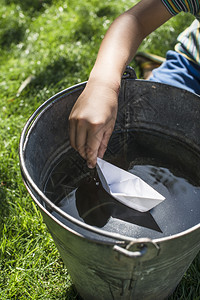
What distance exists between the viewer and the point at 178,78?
1521 mm

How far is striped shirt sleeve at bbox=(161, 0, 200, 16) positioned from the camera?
1.27 metres

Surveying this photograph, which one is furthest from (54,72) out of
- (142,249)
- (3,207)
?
(142,249)

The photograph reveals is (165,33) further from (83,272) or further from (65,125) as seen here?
(83,272)

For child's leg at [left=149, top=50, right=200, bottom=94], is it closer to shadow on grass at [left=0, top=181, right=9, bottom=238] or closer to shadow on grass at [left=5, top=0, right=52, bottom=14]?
shadow on grass at [left=0, top=181, right=9, bottom=238]

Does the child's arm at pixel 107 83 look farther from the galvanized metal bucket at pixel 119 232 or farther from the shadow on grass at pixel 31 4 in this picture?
the shadow on grass at pixel 31 4

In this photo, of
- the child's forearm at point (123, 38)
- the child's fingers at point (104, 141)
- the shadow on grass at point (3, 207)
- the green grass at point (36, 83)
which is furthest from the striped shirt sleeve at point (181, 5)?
the shadow on grass at point (3, 207)

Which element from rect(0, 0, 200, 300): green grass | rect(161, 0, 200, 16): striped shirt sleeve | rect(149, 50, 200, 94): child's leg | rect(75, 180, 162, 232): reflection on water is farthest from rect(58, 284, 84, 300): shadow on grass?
rect(161, 0, 200, 16): striped shirt sleeve

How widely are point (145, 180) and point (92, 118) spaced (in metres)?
0.45

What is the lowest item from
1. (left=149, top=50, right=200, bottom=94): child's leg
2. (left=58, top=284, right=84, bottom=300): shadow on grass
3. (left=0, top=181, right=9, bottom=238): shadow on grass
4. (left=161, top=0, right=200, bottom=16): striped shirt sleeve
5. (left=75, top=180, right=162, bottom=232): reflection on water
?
(left=58, top=284, right=84, bottom=300): shadow on grass

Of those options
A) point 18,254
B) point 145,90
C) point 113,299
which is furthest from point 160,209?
point 18,254

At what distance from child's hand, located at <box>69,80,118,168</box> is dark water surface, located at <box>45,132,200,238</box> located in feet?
0.72

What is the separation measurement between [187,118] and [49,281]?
33.2 inches

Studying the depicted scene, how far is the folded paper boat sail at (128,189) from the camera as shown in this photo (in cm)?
108

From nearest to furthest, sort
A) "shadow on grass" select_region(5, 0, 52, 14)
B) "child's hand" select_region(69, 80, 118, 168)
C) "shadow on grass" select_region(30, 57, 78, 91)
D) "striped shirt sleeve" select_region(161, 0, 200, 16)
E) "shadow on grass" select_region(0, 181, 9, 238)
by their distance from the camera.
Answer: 1. "child's hand" select_region(69, 80, 118, 168)
2. "striped shirt sleeve" select_region(161, 0, 200, 16)
3. "shadow on grass" select_region(0, 181, 9, 238)
4. "shadow on grass" select_region(30, 57, 78, 91)
5. "shadow on grass" select_region(5, 0, 52, 14)
